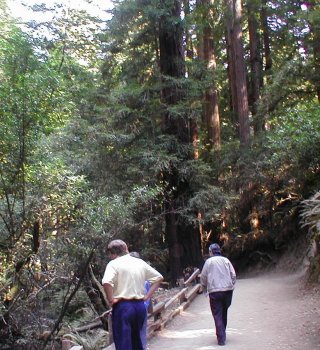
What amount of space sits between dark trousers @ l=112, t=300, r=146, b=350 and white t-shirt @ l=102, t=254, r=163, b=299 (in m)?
0.10

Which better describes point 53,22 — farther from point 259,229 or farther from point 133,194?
point 259,229

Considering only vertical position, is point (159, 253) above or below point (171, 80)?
below

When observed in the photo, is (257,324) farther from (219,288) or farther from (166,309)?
(166,309)

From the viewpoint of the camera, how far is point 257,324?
9.68 metres

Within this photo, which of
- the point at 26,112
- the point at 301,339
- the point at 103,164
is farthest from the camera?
the point at 103,164

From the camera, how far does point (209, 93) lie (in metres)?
24.5

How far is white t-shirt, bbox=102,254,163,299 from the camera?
5211 mm

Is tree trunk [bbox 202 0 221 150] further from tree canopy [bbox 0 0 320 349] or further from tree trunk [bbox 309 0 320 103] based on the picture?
tree trunk [bbox 309 0 320 103]

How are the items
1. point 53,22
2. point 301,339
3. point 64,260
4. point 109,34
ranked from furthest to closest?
point 109,34 → point 53,22 → point 64,260 → point 301,339

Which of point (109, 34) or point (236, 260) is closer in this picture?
point (109, 34)

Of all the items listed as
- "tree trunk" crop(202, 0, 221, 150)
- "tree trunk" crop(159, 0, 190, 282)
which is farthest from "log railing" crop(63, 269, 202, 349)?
"tree trunk" crop(202, 0, 221, 150)

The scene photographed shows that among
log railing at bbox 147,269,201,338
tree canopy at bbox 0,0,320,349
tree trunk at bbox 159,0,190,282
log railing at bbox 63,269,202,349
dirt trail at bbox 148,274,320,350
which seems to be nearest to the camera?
dirt trail at bbox 148,274,320,350

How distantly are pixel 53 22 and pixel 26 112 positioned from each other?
651 centimetres

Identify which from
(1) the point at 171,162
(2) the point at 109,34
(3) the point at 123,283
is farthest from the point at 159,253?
(3) the point at 123,283
